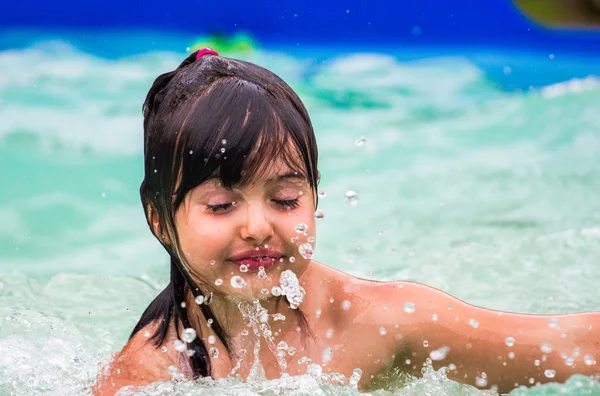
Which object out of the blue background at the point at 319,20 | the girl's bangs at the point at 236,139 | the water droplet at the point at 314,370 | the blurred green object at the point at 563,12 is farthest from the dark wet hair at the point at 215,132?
the blue background at the point at 319,20

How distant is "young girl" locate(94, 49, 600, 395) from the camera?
1640 millimetres

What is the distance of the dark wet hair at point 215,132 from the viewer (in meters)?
1.63

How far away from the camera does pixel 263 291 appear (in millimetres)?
1685

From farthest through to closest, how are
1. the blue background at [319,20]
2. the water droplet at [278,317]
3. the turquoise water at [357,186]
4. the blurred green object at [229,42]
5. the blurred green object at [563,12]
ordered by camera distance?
the blue background at [319,20]
the blurred green object at [229,42]
the turquoise water at [357,186]
the water droplet at [278,317]
the blurred green object at [563,12]

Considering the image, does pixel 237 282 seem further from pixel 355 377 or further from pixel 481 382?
pixel 481 382

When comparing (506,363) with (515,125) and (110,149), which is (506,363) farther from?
(515,125)

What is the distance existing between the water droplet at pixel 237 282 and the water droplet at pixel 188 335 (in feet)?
1.00

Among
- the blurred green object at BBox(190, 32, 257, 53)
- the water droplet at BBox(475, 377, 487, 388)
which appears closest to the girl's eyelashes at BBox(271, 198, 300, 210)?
the water droplet at BBox(475, 377, 487, 388)

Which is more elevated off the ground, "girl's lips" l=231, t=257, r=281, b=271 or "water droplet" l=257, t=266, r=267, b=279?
"girl's lips" l=231, t=257, r=281, b=271

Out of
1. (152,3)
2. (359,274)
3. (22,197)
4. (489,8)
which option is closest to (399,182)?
(359,274)

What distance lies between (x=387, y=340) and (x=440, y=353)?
0.13m

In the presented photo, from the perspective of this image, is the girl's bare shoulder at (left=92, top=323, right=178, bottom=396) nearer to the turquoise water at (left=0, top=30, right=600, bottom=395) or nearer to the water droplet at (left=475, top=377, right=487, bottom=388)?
the turquoise water at (left=0, top=30, right=600, bottom=395)

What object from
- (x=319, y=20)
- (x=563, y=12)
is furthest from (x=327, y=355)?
(x=319, y=20)

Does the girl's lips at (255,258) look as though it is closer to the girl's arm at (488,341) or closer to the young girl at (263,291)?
the young girl at (263,291)
